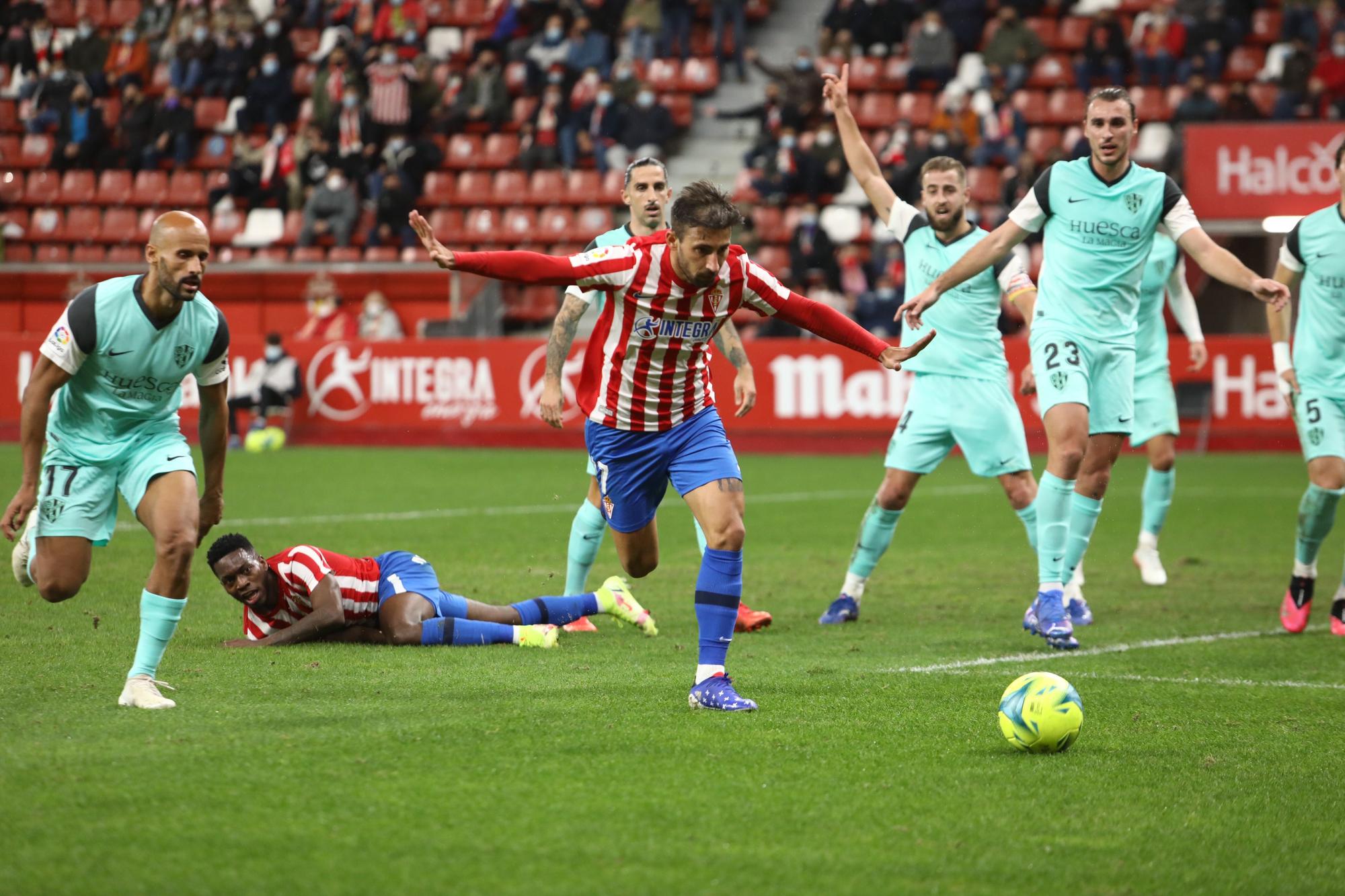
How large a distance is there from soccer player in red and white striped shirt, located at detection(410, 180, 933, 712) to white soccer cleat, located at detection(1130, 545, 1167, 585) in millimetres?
4468

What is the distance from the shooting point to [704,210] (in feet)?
19.1

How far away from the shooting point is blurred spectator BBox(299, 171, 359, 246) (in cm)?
2509

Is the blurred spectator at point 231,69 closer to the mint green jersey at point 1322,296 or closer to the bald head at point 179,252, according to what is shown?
the mint green jersey at point 1322,296

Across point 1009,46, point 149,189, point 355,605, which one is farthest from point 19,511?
point 149,189

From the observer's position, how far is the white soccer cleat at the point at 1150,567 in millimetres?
10383

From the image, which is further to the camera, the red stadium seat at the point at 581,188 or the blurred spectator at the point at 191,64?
the blurred spectator at the point at 191,64

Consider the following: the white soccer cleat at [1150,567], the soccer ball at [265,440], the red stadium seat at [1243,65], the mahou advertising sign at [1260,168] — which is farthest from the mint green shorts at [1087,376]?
the red stadium seat at [1243,65]

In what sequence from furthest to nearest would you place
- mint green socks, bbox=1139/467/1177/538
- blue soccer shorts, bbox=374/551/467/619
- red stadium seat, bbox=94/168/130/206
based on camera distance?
red stadium seat, bbox=94/168/130/206 → mint green socks, bbox=1139/467/1177/538 → blue soccer shorts, bbox=374/551/467/619

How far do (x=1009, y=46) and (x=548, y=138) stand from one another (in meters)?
6.98

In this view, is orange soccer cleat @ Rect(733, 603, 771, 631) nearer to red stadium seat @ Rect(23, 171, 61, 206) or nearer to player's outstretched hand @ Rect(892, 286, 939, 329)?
player's outstretched hand @ Rect(892, 286, 939, 329)

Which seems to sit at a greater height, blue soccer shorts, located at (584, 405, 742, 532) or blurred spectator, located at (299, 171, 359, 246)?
blurred spectator, located at (299, 171, 359, 246)

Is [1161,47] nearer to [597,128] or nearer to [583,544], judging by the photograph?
[597,128]

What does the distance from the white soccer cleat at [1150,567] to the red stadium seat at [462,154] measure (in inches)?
686

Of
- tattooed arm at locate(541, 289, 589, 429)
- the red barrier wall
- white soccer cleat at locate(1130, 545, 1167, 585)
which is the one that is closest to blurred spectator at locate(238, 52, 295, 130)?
the red barrier wall
